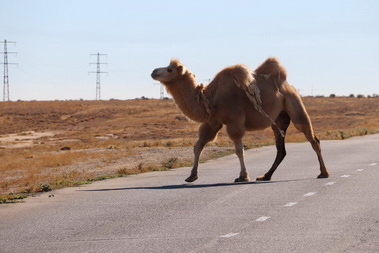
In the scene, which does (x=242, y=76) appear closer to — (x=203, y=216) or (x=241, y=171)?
(x=241, y=171)

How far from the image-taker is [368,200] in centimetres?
1363

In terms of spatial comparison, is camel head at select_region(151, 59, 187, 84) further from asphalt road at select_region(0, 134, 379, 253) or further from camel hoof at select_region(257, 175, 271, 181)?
camel hoof at select_region(257, 175, 271, 181)

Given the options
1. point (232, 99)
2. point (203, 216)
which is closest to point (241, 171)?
point (232, 99)

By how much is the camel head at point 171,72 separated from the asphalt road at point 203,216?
219 cm

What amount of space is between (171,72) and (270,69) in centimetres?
220

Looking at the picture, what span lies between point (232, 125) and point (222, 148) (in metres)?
14.8

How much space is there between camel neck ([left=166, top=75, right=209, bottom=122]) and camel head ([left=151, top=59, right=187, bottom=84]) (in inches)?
5.1

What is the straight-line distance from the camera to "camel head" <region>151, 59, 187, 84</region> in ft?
58.1

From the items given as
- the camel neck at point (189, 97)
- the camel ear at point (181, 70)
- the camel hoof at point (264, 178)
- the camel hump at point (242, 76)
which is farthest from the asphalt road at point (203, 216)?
the camel ear at point (181, 70)

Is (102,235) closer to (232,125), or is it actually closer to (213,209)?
(213,209)

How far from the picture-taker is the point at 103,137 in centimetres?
5988

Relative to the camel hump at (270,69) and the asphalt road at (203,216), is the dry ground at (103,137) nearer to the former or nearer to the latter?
the asphalt road at (203,216)

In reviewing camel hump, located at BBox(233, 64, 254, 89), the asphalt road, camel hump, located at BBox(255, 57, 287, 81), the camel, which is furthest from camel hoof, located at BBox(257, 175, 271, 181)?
camel hump, located at BBox(255, 57, 287, 81)

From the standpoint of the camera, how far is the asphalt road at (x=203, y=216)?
32.0ft
